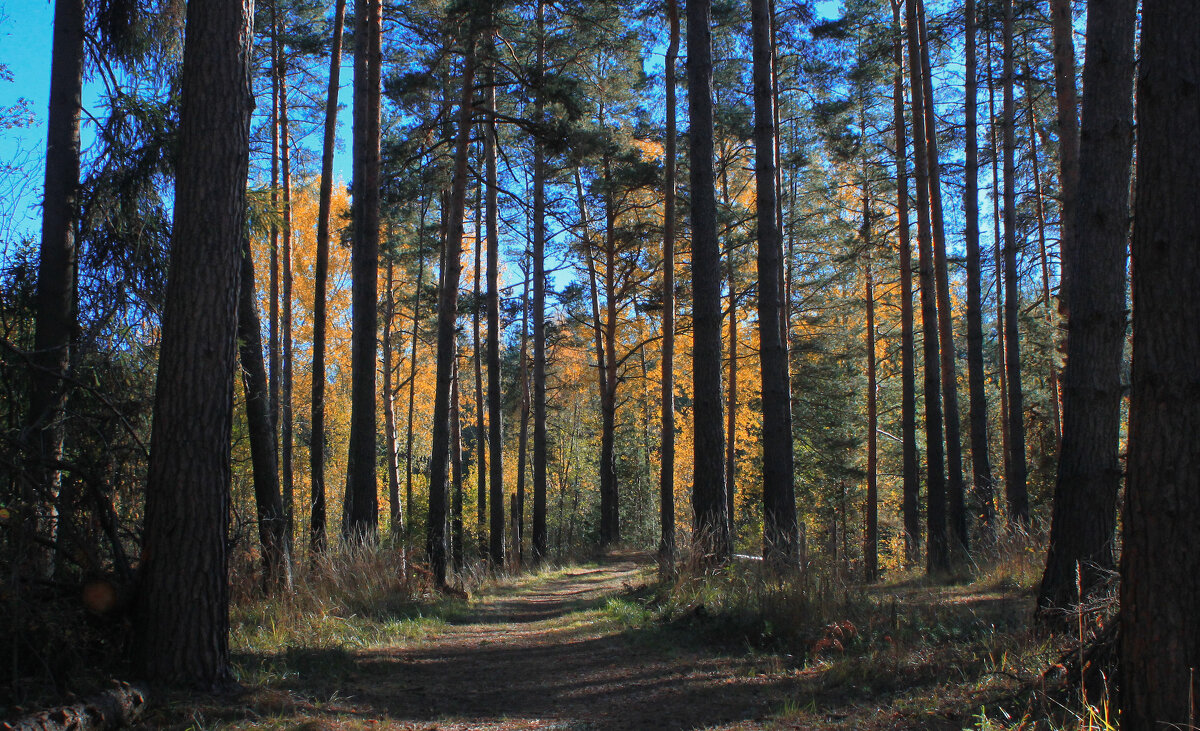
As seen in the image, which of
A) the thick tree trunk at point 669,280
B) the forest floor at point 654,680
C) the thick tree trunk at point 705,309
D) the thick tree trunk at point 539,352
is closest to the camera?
the forest floor at point 654,680

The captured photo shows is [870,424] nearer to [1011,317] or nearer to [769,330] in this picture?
[1011,317]

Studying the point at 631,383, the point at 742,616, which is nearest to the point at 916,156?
the point at 742,616

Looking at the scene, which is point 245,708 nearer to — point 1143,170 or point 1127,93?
point 1143,170

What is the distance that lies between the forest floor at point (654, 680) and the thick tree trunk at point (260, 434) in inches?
60.4

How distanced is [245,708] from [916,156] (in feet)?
45.3

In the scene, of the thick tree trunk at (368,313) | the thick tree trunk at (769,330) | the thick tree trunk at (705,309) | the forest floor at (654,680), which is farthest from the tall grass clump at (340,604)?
the thick tree trunk at (769,330)

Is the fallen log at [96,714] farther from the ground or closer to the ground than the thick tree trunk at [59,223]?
closer to the ground

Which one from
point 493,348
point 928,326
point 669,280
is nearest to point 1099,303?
point 928,326

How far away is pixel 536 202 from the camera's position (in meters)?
17.9

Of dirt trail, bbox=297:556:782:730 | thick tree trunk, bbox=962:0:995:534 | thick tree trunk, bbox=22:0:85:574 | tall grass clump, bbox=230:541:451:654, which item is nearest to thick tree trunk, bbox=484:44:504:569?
tall grass clump, bbox=230:541:451:654

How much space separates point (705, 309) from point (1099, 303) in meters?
4.50

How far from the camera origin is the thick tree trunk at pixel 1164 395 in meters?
2.94

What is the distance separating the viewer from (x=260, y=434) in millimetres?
7824

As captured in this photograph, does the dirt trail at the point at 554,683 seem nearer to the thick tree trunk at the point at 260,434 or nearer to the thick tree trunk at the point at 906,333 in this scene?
the thick tree trunk at the point at 260,434
